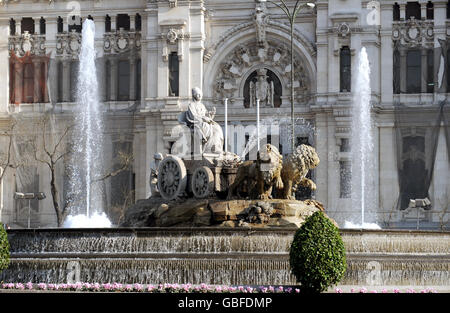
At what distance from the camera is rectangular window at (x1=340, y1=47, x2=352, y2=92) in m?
67.2

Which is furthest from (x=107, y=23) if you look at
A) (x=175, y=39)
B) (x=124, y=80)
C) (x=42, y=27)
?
(x=175, y=39)

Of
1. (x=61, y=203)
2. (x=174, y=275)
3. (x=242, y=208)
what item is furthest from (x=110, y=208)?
(x=174, y=275)

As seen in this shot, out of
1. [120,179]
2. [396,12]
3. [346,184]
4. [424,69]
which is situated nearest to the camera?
[346,184]

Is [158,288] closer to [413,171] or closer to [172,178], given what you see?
[172,178]

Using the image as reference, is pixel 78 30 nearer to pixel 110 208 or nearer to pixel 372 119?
pixel 110 208

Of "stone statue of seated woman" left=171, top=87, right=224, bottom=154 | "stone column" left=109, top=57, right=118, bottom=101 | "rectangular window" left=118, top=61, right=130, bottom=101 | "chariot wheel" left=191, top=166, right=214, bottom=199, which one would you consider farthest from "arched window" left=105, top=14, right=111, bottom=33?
"chariot wheel" left=191, top=166, right=214, bottom=199

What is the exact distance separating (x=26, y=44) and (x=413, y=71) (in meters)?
25.0

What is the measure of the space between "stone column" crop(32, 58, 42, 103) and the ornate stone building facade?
88mm

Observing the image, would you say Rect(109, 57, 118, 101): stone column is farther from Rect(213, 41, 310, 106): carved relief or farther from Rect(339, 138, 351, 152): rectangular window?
Rect(339, 138, 351, 152): rectangular window

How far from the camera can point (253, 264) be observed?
29234mm

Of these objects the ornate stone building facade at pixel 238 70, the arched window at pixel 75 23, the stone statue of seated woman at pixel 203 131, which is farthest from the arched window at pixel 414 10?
the stone statue of seated woman at pixel 203 131

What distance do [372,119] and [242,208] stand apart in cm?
3396

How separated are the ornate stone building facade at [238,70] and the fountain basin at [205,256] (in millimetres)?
32216

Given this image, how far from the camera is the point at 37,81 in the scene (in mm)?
73562
